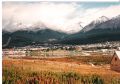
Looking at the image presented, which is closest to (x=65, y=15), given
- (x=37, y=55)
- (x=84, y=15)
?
(x=84, y=15)

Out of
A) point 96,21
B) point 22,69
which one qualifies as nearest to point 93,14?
point 96,21

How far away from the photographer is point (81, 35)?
587cm

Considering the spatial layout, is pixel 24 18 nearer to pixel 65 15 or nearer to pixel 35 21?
pixel 35 21


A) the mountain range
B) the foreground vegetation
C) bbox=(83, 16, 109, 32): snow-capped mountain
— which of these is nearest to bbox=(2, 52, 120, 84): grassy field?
the foreground vegetation

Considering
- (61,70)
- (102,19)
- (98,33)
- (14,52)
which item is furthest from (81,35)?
(14,52)

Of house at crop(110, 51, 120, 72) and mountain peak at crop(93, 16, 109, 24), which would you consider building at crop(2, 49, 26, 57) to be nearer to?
mountain peak at crop(93, 16, 109, 24)

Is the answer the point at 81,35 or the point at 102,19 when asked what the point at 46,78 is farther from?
the point at 102,19

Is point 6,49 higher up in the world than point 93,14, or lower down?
lower down

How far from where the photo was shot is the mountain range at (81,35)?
5.76m

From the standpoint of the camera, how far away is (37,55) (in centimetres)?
576

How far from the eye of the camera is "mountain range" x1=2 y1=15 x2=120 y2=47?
5762 mm

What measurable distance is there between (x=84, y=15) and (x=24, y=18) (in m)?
0.83

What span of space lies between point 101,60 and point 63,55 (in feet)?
1.74

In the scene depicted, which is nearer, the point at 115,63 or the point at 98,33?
the point at 115,63
